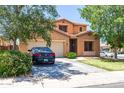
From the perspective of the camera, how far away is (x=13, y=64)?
1564 centimetres

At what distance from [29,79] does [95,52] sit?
2288cm

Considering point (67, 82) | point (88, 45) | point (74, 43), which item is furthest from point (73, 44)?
point (67, 82)

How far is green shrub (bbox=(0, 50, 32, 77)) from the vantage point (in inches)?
608

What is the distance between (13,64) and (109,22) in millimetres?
15829

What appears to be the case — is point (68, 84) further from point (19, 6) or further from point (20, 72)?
point (19, 6)

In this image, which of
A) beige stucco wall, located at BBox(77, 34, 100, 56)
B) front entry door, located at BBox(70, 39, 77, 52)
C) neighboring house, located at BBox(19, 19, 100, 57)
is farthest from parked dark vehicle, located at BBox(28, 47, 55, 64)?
front entry door, located at BBox(70, 39, 77, 52)

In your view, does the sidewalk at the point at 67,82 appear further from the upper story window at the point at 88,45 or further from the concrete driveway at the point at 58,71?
the upper story window at the point at 88,45

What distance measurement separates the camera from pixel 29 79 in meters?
15.0

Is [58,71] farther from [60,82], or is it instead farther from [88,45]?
[88,45]

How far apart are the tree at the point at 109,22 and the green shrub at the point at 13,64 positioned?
551 inches

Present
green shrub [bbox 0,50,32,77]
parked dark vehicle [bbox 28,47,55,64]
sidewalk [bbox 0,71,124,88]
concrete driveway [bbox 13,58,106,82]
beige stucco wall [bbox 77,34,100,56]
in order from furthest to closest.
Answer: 1. beige stucco wall [bbox 77,34,100,56]
2. parked dark vehicle [bbox 28,47,55,64]
3. concrete driveway [bbox 13,58,106,82]
4. green shrub [bbox 0,50,32,77]
5. sidewalk [bbox 0,71,124,88]

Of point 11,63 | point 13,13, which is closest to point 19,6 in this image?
point 13,13

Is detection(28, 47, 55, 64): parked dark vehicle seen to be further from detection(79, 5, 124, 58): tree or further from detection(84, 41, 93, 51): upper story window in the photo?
detection(84, 41, 93, 51): upper story window

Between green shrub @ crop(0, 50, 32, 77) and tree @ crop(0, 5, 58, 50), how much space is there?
1487 mm
